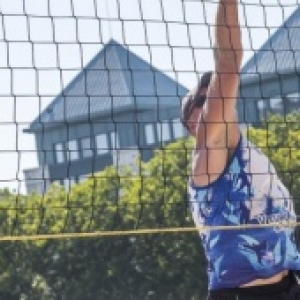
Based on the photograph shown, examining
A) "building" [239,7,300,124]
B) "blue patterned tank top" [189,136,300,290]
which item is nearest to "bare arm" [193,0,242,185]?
"blue patterned tank top" [189,136,300,290]

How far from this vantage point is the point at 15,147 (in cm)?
612

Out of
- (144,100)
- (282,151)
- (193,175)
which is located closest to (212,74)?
(193,175)

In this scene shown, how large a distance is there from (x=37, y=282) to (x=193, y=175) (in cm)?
2819

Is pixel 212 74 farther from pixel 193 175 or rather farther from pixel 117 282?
pixel 117 282

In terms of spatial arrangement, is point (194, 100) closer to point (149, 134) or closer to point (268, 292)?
point (268, 292)

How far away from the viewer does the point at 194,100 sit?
18.2 feet

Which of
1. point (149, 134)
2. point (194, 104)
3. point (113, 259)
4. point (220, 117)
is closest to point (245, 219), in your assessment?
point (220, 117)

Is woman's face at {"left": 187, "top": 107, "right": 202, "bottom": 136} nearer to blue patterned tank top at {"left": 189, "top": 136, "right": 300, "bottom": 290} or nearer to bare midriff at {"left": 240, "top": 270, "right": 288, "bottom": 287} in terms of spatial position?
blue patterned tank top at {"left": 189, "top": 136, "right": 300, "bottom": 290}

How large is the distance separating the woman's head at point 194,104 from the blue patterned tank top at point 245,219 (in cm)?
23

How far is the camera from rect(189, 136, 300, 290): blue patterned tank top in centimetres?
534

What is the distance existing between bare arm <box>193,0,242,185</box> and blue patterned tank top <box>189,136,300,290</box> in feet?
0.16

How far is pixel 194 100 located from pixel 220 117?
26 centimetres

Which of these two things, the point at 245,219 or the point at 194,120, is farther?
the point at 194,120

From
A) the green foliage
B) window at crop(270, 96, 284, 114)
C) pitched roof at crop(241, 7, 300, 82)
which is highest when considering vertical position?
window at crop(270, 96, 284, 114)
